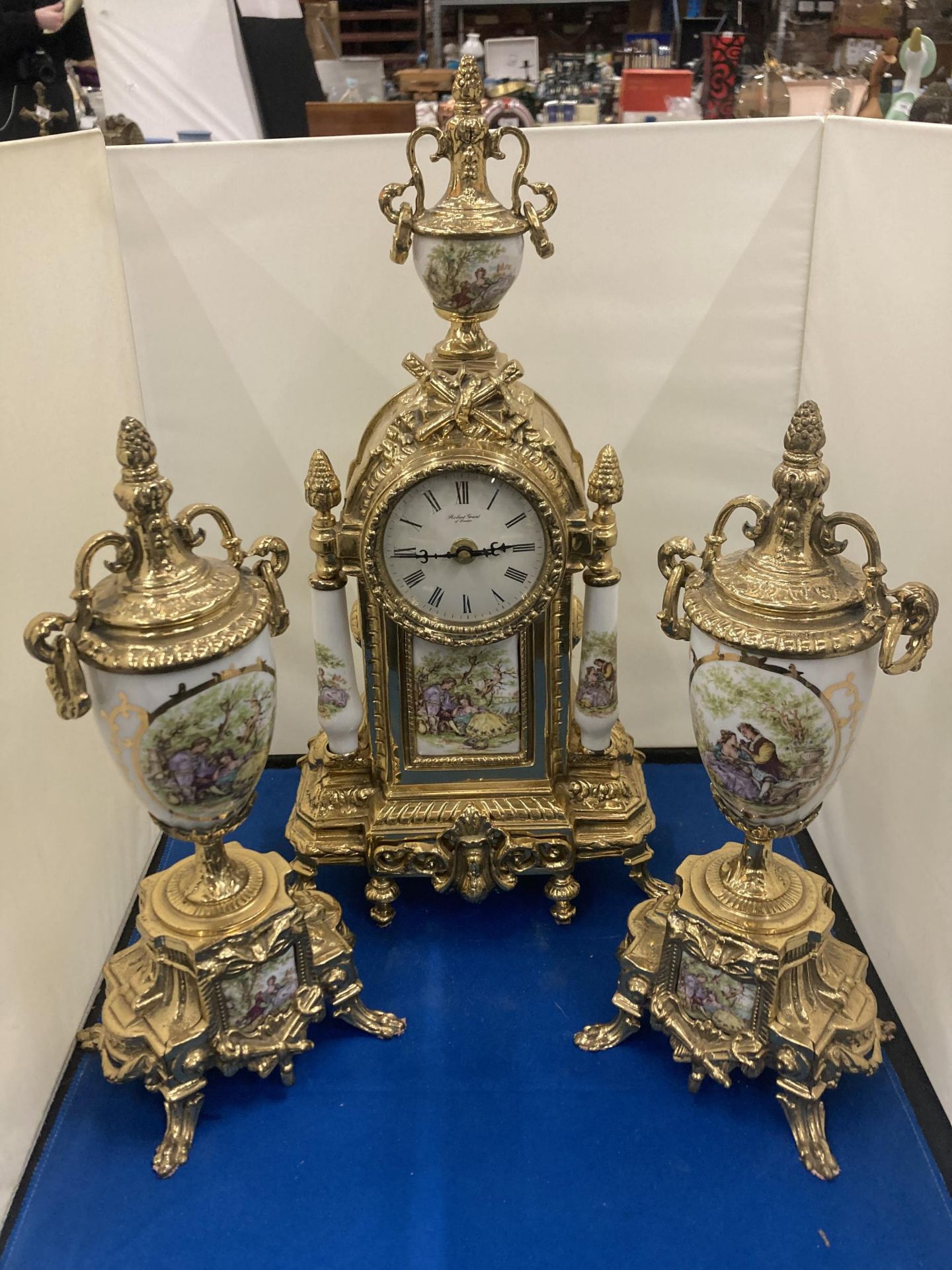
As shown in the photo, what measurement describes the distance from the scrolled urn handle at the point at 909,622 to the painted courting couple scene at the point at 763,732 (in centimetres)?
12

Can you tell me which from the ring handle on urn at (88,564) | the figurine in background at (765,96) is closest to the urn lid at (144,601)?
the ring handle on urn at (88,564)

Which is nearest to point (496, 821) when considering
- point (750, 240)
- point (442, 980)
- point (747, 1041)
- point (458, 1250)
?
point (442, 980)

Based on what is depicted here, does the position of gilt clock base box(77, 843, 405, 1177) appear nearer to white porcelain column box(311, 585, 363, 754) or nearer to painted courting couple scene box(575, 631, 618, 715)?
white porcelain column box(311, 585, 363, 754)

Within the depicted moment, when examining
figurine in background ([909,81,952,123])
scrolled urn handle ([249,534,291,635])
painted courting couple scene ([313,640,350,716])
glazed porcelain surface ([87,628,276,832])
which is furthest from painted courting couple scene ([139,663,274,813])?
figurine in background ([909,81,952,123])

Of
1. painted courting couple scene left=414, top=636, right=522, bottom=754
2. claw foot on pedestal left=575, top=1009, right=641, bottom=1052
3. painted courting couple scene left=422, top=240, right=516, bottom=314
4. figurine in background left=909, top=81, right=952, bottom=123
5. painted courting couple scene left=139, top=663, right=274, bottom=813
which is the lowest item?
claw foot on pedestal left=575, top=1009, right=641, bottom=1052

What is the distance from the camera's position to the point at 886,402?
1.75 m

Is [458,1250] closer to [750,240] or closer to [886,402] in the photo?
[886,402]

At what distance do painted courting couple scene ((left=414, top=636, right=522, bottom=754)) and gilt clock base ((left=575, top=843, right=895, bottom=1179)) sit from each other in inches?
18.7

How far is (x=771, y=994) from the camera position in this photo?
153 centimetres

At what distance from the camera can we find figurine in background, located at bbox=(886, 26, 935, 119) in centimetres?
190

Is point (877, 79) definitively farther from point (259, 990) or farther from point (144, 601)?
point (259, 990)

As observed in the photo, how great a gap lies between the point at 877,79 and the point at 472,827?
1868 mm

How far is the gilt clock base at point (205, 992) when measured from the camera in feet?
5.11

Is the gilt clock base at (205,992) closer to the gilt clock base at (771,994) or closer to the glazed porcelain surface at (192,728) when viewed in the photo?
the glazed porcelain surface at (192,728)
